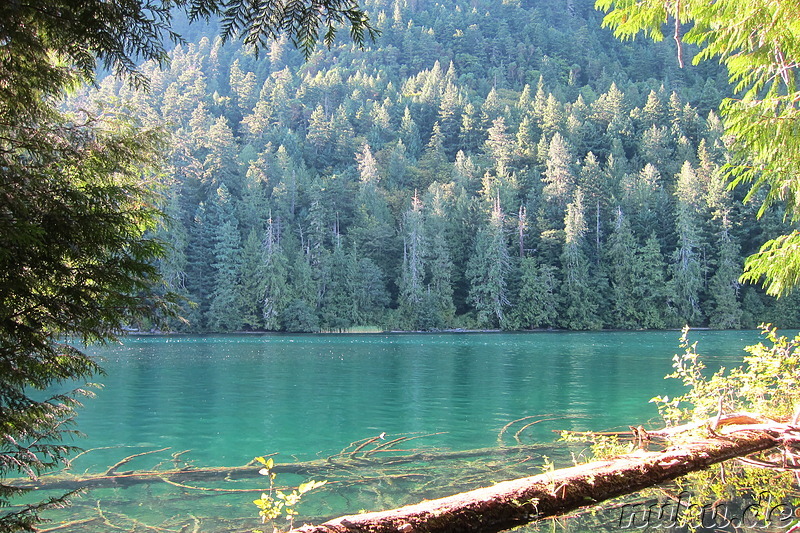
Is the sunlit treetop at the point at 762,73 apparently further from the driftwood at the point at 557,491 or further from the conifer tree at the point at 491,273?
the conifer tree at the point at 491,273

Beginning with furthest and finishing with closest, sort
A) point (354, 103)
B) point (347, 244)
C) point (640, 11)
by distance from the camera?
point (354, 103) → point (347, 244) → point (640, 11)

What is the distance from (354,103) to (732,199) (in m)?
50.6

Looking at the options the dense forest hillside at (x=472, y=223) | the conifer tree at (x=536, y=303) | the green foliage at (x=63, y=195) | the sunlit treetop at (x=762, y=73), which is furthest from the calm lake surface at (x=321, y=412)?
the conifer tree at (x=536, y=303)

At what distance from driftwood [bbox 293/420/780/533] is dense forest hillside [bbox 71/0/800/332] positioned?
34972 millimetres

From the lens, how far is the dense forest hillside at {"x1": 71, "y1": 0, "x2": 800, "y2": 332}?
47.3 m

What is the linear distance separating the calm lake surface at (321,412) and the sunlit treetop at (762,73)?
4.54 m

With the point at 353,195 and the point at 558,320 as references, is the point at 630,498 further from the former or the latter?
the point at 353,195

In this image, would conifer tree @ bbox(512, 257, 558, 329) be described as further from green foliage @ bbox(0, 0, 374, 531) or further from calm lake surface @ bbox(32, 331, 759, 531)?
green foliage @ bbox(0, 0, 374, 531)

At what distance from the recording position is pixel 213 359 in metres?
25.2

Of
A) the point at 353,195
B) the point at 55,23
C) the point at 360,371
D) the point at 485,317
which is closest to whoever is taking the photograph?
the point at 55,23

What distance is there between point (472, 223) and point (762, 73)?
4941 centimetres

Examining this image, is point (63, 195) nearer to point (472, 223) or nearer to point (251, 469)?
point (251, 469)

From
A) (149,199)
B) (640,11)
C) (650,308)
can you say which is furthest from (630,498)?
(650,308)

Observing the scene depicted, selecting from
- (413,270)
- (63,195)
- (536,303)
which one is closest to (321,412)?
(63,195)
